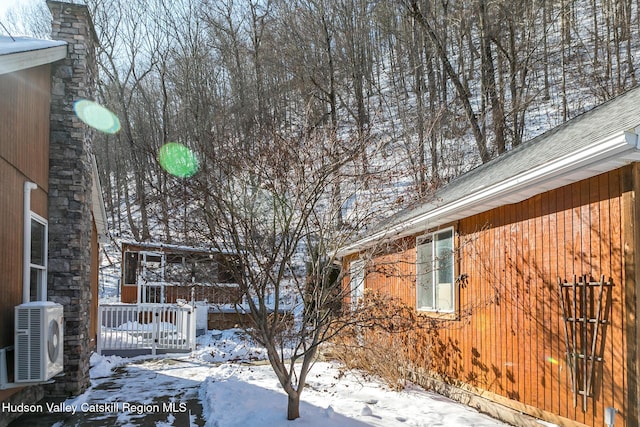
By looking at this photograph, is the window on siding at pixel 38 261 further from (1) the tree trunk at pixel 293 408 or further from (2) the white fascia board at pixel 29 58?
(1) the tree trunk at pixel 293 408

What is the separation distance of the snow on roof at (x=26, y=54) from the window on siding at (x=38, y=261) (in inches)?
70.7

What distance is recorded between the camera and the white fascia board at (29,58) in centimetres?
488

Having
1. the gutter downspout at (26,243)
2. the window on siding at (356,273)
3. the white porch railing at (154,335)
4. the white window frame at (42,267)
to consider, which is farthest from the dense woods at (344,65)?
the gutter downspout at (26,243)

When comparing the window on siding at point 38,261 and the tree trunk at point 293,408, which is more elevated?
the window on siding at point 38,261

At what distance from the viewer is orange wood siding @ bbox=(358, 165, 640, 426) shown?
436 centimetres

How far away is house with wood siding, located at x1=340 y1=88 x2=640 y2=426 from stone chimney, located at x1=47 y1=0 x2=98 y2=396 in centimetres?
395

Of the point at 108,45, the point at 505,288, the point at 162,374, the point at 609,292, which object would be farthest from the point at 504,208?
the point at 108,45

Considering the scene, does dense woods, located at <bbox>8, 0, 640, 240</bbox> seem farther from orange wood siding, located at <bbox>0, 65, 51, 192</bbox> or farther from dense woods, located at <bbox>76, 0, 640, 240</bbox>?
orange wood siding, located at <bbox>0, 65, 51, 192</bbox>

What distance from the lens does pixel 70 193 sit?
7.35m

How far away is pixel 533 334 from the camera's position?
5.46 meters

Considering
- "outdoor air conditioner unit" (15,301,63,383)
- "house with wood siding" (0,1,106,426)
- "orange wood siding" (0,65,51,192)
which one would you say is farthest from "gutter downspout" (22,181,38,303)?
"outdoor air conditioner unit" (15,301,63,383)

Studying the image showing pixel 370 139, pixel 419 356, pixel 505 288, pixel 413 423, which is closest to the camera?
pixel 413 423

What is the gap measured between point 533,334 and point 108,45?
944 inches

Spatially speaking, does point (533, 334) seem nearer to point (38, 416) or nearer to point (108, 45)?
point (38, 416)
